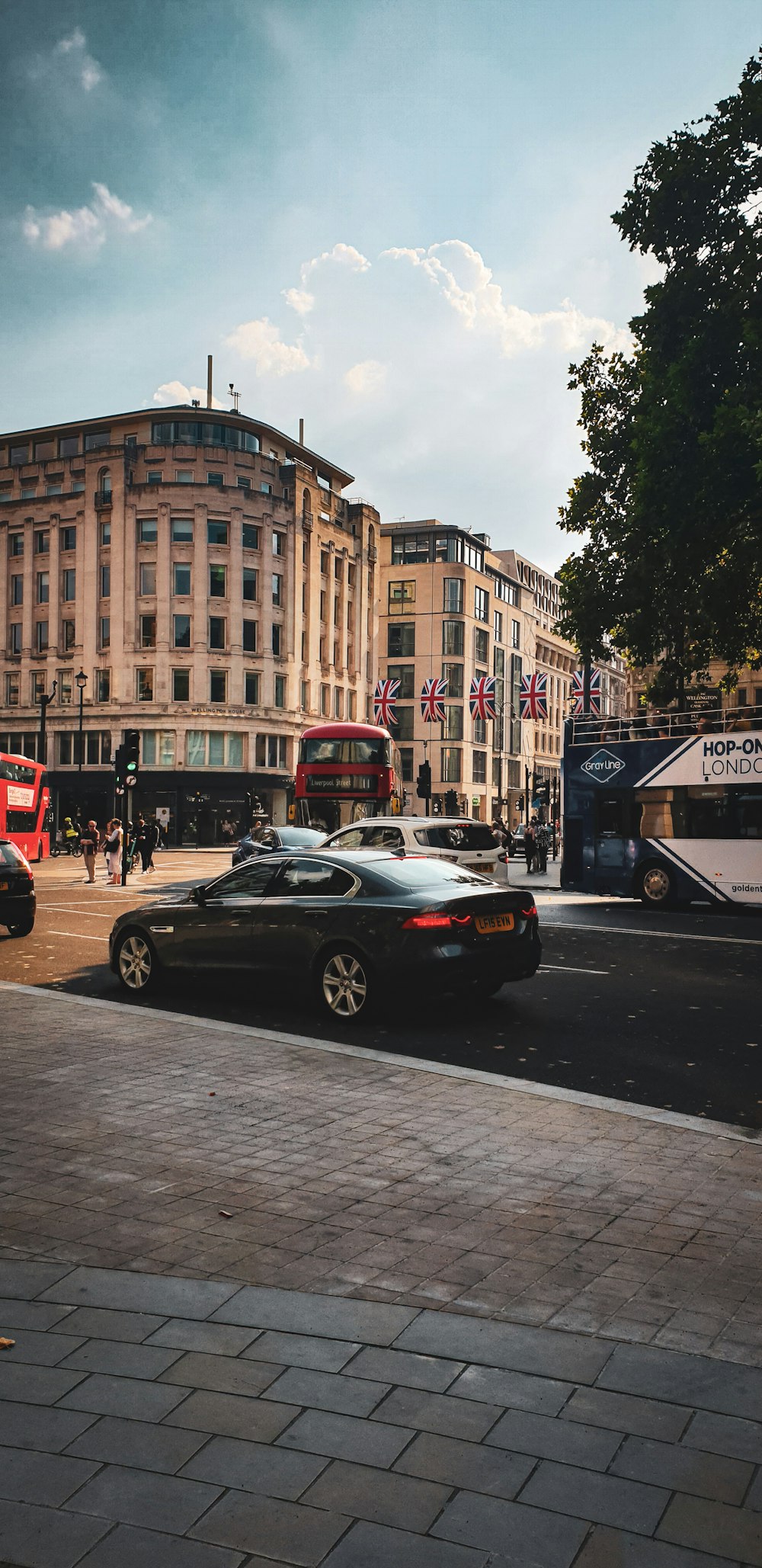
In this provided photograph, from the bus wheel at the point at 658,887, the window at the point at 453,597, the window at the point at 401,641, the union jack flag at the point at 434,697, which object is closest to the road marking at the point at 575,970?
the bus wheel at the point at 658,887

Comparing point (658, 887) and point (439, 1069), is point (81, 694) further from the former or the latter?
point (439, 1069)

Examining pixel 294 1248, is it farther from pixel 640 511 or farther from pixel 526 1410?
pixel 640 511

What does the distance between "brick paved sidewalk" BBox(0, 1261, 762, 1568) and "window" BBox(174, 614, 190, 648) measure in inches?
2393

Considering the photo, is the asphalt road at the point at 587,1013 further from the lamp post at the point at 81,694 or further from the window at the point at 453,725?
the window at the point at 453,725

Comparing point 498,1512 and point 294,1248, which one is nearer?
point 498,1512

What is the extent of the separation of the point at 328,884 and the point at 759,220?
49.2 feet

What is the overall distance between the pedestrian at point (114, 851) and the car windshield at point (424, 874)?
20.9 meters

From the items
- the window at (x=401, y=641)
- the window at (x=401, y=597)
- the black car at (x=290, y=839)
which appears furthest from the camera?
the window at (x=401, y=597)

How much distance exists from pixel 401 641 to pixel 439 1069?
77041 millimetres

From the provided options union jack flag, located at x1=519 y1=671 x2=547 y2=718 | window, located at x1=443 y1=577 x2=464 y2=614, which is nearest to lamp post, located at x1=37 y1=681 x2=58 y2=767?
union jack flag, located at x1=519 y1=671 x2=547 y2=718

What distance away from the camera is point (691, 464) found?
18.3m

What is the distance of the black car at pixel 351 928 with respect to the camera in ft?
31.0

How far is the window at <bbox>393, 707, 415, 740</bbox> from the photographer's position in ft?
273

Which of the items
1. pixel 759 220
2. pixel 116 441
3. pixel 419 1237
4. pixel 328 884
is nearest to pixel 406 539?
pixel 116 441
